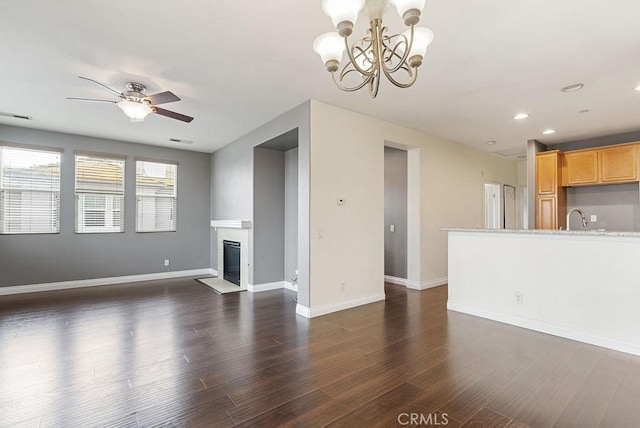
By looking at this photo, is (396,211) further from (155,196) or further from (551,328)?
(155,196)

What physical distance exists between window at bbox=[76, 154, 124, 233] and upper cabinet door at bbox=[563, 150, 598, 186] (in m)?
8.62

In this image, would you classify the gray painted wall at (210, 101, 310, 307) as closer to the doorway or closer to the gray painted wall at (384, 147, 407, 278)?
the gray painted wall at (384, 147, 407, 278)

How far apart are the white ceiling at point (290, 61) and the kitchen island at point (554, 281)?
173cm

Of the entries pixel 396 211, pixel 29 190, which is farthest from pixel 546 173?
pixel 29 190

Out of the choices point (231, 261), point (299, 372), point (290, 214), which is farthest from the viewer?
point (231, 261)

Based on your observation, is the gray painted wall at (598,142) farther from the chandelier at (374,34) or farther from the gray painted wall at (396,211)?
the chandelier at (374,34)

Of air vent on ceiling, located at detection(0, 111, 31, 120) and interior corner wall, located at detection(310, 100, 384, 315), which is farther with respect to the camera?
air vent on ceiling, located at detection(0, 111, 31, 120)

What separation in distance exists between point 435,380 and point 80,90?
4830 millimetres

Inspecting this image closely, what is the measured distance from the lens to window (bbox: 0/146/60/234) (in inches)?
206

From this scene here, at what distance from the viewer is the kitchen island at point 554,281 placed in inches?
117

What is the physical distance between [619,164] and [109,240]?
926 centimetres

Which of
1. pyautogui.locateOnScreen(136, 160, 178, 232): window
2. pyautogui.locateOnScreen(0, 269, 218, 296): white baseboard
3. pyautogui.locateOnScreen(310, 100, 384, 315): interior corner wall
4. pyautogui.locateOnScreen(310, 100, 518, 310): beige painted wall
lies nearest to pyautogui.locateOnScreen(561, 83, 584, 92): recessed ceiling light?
pyautogui.locateOnScreen(310, 100, 518, 310): beige painted wall

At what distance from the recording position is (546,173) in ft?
19.2

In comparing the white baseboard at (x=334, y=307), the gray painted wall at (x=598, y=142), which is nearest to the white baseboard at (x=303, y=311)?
the white baseboard at (x=334, y=307)
